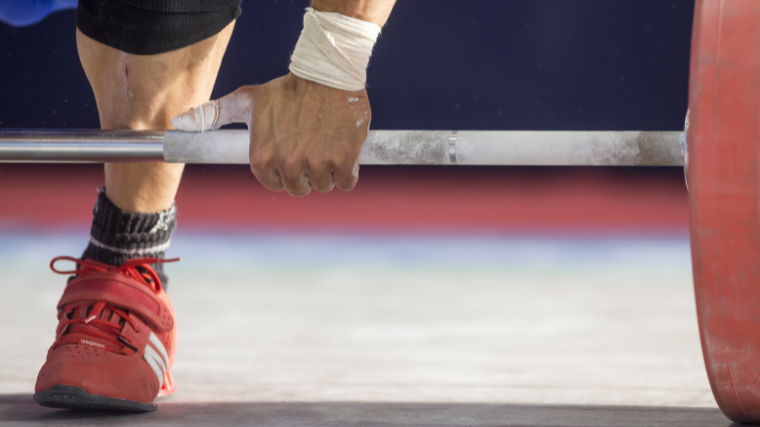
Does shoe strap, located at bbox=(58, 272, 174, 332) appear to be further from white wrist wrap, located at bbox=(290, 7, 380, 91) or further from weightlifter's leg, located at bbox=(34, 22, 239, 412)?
white wrist wrap, located at bbox=(290, 7, 380, 91)

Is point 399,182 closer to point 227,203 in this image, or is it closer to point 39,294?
point 227,203

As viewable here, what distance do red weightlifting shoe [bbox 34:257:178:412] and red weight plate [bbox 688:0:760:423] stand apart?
505 mm

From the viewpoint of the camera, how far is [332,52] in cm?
73

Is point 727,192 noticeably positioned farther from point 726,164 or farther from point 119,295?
point 119,295

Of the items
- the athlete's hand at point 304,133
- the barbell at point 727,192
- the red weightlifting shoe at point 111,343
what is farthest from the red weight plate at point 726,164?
the red weightlifting shoe at point 111,343

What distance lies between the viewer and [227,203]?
3.17 metres

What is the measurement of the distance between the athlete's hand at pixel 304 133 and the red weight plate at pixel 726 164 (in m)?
0.29

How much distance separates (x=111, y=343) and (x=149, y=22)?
1.11ft

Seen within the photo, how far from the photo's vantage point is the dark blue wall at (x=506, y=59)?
118 inches

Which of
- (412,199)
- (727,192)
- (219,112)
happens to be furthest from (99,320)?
(412,199)

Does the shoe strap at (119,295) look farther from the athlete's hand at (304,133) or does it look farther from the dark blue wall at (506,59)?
the dark blue wall at (506,59)

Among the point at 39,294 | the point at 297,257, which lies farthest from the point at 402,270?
the point at 39,294

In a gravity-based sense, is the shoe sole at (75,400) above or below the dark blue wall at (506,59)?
above

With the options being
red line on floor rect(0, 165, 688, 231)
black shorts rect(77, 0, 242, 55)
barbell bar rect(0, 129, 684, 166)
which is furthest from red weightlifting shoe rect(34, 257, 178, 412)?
red line on floor rect(0, 165, 688, 231)
